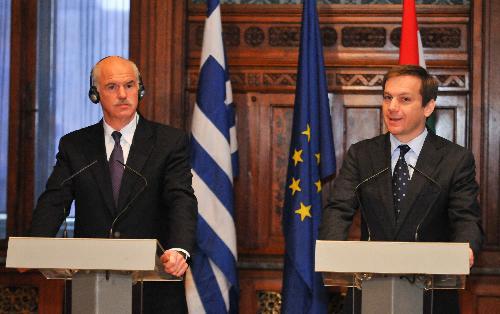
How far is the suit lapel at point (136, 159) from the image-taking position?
11.2 ft

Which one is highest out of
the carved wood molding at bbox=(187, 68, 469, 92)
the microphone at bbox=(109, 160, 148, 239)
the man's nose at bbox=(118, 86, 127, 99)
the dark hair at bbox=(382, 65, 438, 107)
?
the carved wood molding at bbox=(187, 68, 469, 92)

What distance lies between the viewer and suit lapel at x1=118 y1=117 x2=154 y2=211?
11.2 ft

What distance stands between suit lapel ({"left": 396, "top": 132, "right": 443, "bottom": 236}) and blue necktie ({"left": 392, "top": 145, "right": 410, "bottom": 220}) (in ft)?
0.07

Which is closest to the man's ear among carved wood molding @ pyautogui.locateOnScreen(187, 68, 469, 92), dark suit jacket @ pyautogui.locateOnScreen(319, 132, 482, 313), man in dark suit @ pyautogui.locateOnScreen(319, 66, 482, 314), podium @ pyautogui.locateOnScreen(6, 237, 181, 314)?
man in dark suit @ pyautogui.locateOnScreen(319, 66, 482, 314)

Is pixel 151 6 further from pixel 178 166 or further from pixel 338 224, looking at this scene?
pixel 338 224

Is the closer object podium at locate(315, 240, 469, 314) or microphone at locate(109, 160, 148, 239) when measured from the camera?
podium at locate(315, 240, 469, 314)

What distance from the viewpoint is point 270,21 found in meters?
5.52

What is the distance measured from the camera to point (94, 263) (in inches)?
105

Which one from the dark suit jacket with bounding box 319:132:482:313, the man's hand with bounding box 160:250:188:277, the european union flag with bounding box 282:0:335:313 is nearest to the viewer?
the man's hand with bounding box 160:250:188:277

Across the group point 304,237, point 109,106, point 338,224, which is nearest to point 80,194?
point 109,106

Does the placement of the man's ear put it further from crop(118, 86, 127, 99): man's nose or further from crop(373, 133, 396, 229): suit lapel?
crop(118, 86, 127, 99): man's nose

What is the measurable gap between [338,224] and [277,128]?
2.09 m

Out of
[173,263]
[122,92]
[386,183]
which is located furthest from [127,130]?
[386,183]

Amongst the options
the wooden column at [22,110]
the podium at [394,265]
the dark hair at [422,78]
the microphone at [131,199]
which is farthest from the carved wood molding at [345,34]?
the podium at [394,265]
